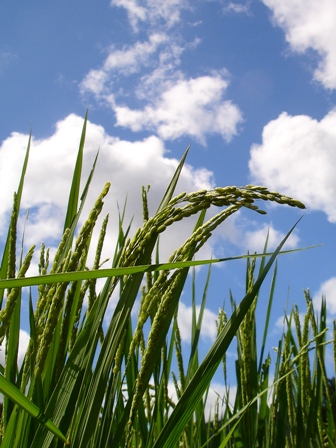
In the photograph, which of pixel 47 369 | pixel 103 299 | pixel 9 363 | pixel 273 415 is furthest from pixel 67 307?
pixel 273 415

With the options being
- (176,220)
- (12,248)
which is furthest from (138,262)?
(12,248)

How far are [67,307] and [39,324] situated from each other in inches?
4.7

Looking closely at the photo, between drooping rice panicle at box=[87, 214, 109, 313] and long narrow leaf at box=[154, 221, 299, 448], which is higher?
drooping rice panicle at box=[87, 214, 109, 313]

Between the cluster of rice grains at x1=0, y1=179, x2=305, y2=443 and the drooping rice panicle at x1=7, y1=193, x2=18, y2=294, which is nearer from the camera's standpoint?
the cluster of rice grains at x1=0, y1=179, x2=305, y2=443

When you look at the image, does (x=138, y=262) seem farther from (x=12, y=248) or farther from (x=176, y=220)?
(x=12, y=248)

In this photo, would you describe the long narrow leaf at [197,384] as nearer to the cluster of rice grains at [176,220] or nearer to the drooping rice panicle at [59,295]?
the cluster of rice grains at [176,220]

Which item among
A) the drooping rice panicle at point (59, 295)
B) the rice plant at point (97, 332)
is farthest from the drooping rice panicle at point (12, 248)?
the drooping rice panicle at point (59, 295)

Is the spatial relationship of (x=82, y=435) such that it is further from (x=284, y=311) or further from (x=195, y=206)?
(x=284, y=311)

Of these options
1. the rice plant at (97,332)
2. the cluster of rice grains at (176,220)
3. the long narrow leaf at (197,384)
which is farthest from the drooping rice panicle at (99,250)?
the long narrow leaf at (197,384)

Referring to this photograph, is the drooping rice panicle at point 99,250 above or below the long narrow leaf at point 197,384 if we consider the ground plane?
above

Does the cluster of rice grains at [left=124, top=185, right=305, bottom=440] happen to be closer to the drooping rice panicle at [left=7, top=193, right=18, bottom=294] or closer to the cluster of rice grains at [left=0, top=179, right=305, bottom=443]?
the cluster of rice grains at [left=0, top=179, right=305, bottom=443]

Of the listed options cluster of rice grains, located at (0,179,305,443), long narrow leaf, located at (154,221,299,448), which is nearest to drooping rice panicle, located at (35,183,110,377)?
cluster of rice grains, located at (0,179,305,443)

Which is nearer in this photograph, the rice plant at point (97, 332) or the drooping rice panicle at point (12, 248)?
the rice plant at point (97, 332)

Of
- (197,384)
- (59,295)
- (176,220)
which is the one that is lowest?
(197,384)
